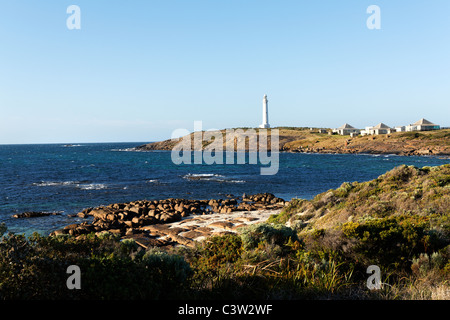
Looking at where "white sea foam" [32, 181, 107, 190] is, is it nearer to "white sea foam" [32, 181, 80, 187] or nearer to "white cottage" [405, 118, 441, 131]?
"white sea foam" [32, 181, 80, 187]

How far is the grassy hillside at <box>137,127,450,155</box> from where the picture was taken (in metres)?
89.6

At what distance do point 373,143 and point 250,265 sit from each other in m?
110

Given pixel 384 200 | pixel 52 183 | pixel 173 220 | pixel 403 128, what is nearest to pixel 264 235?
pixel 384 200

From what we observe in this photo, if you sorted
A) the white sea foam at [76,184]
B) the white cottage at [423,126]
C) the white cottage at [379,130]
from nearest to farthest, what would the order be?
the white sea foam at [76,184] < the white cottage at [423,126] < the white cottage at [379,130]

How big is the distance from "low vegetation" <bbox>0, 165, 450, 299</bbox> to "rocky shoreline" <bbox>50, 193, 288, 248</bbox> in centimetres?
837

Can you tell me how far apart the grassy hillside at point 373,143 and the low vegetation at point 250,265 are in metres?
92.2

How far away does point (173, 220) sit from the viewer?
2331cm

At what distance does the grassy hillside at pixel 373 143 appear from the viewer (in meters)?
89.6

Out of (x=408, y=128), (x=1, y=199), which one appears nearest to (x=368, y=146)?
(x=408, y=128)

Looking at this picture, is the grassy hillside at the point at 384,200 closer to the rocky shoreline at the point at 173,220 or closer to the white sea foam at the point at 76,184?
the rocky shoreline at the point at 173,220

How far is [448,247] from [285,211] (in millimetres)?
12726

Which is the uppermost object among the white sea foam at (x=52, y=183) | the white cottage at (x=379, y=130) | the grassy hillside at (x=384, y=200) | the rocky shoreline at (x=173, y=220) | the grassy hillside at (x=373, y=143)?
the white cottage at (x=379, y=130)


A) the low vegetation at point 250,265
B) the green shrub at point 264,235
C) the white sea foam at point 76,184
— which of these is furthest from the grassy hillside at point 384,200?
the white sea foam at point 76,184
